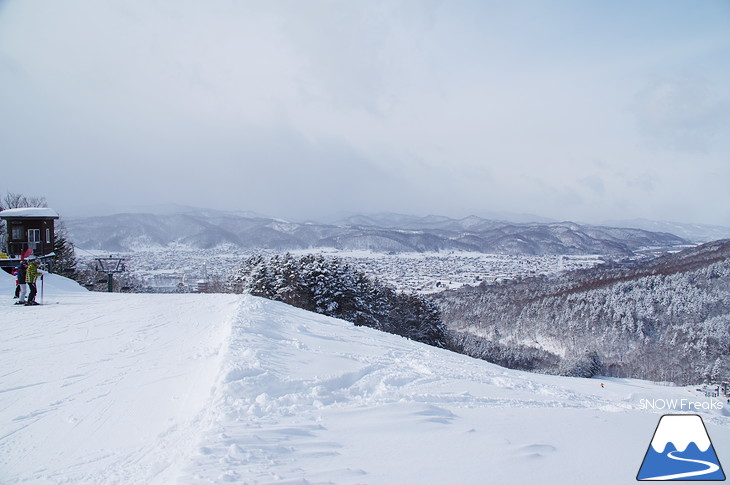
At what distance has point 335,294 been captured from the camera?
2558 cm

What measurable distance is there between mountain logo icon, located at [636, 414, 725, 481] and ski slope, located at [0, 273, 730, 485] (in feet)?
0.67

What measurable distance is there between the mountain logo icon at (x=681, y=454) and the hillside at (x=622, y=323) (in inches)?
1600

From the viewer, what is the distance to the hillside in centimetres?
4675

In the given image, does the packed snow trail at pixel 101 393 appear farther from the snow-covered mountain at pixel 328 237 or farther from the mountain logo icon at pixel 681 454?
the snow-covered mountain at pixel 328 237

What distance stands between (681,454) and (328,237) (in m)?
149

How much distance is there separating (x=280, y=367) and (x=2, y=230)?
34.8 m

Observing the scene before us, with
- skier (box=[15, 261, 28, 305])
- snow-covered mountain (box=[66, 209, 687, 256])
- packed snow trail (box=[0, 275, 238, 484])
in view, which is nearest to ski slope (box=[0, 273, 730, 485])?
packed snow trail (box=[0, 275, 238, 484])

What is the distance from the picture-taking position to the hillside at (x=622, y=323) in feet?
153

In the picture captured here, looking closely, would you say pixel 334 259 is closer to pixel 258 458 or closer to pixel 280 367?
pixel 280 367

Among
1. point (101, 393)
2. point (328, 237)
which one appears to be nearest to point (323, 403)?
point (101, 393)

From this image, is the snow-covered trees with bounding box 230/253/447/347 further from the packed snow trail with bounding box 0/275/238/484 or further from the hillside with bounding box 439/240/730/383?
the packed snow trail with bounding box 0/275/238/484

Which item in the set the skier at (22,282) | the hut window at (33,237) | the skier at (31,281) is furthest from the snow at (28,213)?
the skier at (31,281)

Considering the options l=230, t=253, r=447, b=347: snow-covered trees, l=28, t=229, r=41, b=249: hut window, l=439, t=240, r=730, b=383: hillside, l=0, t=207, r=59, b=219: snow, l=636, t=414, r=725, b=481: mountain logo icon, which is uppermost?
l=0, t=207, r=59, b=219: snow

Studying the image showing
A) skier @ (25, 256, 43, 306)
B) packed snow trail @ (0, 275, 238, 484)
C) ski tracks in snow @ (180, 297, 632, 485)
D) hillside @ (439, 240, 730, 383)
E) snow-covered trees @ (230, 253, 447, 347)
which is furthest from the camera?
hillside @ (439, 240, 730, 383)
